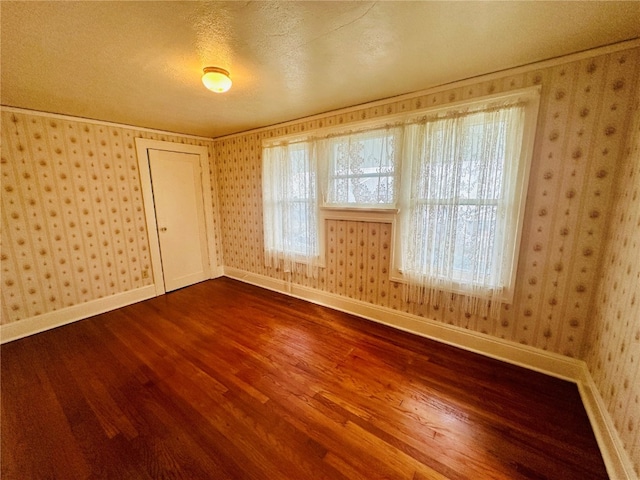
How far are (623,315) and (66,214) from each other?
187 inches

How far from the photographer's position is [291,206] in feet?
10.2

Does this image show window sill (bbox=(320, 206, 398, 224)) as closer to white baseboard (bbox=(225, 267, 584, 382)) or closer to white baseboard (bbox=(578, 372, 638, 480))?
white baseboard (bbox=(225, 267, 584, 382))

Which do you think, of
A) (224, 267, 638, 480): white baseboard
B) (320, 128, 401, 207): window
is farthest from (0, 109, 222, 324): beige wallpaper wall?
(320, 128, 401, 207): window

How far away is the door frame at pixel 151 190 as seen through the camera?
3225mm

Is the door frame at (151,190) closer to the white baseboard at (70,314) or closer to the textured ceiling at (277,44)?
the white baseboard at (70,314)

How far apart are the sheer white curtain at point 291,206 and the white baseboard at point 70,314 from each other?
6.07 ft

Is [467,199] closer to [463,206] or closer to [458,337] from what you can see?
[463,206]

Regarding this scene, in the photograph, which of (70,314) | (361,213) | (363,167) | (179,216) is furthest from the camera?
(179,216)

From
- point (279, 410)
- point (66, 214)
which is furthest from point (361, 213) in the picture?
point (66, 214)

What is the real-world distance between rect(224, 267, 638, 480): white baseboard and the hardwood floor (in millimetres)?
67

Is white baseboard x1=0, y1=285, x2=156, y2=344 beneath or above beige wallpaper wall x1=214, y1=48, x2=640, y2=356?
beneath

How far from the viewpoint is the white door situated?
3.43 m

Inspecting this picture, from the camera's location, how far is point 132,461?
130cm

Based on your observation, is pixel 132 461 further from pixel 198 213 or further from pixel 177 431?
pixel 198 213
